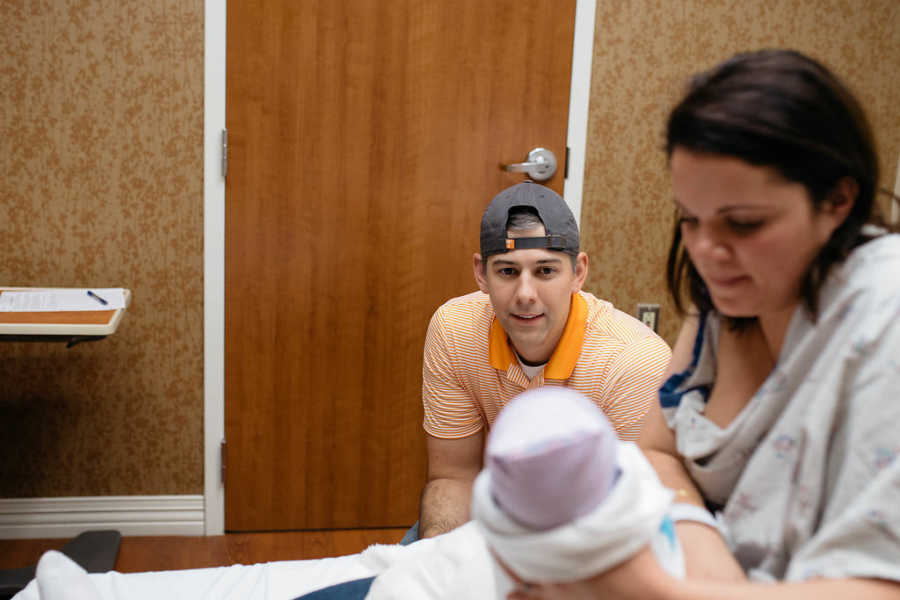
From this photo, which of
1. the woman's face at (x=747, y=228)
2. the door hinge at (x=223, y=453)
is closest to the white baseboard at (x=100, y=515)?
the door hinge at (x=223, y=453)

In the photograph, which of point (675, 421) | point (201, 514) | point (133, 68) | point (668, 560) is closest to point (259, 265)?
point (133, 68)

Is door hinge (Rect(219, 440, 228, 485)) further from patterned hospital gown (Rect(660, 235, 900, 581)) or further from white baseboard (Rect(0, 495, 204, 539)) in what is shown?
patterned hospital gown (Rect(660, 235, 900, 581))

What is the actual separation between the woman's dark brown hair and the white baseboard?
2084 mm

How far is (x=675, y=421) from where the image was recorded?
96cm

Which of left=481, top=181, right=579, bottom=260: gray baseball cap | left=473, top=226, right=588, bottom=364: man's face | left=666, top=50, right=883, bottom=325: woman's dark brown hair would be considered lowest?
left=473, top=226, right=588, bottom=364: man's face

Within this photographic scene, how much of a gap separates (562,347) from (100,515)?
1.58 meters

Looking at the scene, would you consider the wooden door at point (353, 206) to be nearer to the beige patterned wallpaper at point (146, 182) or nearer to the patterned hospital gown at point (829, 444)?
the beige patterned wallpaper at point (146, 182)

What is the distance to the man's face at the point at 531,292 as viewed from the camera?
156cm

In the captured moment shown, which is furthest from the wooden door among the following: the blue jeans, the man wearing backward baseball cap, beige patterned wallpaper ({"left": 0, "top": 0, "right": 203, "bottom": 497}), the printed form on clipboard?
the blue jeans

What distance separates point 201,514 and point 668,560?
1.97m

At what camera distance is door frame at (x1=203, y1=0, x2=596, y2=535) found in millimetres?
2195

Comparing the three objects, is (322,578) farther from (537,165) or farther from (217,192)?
(537,165)

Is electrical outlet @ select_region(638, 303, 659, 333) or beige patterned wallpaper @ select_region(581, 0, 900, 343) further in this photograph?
electrical outlet @ select_region(638, 303, 659, 333)

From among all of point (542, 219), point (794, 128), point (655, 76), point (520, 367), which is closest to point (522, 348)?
point (520, 367)
